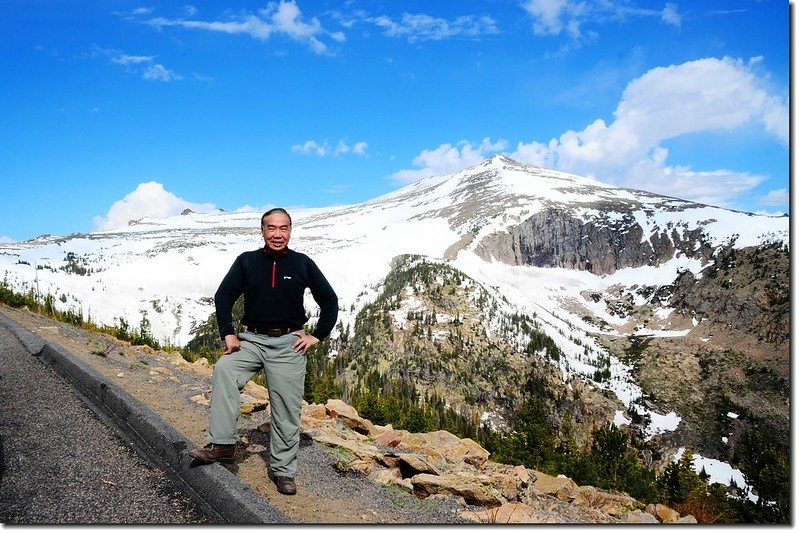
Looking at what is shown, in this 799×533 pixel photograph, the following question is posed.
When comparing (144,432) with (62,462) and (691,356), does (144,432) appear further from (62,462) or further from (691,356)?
(691,356)

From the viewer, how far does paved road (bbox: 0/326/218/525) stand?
518 centimetres

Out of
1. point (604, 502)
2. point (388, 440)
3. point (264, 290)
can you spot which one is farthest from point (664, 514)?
point (264, 290)

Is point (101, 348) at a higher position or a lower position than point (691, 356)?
higher

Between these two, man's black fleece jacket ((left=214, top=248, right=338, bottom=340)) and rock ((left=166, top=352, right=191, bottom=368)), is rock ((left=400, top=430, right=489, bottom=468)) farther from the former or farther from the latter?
rock ((left=166, top=352, right=191, bottom=368))

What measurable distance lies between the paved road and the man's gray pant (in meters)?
0.87

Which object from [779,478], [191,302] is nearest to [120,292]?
[191,302]

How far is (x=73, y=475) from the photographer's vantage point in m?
5.84

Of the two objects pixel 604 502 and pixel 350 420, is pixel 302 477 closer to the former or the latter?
pixel 350 420

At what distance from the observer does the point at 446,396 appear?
143000 millimetres

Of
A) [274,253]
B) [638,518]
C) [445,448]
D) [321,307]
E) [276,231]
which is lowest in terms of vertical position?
[638,518]

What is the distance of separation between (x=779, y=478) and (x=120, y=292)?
185 meters

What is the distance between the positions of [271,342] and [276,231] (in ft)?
4.14

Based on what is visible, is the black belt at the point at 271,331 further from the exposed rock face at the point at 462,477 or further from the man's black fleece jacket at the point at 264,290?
the exposed rock face at the point at 462,477

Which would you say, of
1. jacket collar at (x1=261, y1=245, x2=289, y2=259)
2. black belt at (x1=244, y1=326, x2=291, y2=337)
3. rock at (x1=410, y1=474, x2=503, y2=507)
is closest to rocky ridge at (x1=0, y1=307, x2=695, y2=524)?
rock at (x1=410, y1=474, x2=503, y2=507)
